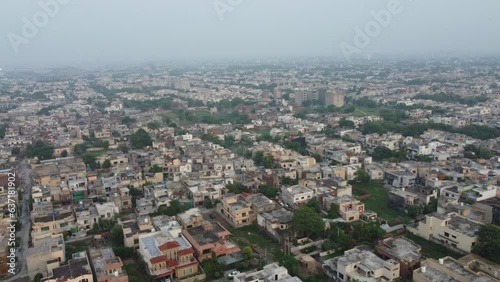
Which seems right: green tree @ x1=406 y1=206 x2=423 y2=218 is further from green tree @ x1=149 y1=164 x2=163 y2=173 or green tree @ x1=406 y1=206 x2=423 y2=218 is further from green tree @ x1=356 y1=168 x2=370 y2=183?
green tree @ x1=149 y1=164 x2=163 y2=173

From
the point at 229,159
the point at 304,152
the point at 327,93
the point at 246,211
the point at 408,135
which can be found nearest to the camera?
the point at 246,211

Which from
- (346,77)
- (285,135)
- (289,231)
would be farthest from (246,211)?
(346,77)

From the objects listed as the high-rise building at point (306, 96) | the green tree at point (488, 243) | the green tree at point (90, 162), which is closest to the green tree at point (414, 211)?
the green tree at point (488, 243)

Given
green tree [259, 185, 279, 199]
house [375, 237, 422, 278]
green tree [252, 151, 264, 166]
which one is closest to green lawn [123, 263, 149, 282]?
green tree [259, 185, 279, 199]

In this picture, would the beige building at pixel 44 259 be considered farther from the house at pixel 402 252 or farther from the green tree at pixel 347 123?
the green tree at pixel 347 123

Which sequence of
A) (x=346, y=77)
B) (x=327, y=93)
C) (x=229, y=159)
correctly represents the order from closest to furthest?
(x=229, y=159) < (x=327, y=93) < (x=346, y=77)

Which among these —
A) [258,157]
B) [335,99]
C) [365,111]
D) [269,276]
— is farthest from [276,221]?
[335,99]

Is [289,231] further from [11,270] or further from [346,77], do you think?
[346,77]
